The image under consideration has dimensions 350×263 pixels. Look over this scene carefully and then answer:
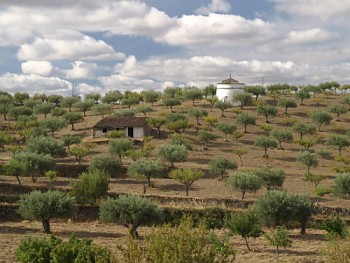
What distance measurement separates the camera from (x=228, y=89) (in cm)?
10969

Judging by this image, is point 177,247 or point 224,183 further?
point 224,183

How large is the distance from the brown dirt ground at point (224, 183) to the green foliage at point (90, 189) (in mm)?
2373

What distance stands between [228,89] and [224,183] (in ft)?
205

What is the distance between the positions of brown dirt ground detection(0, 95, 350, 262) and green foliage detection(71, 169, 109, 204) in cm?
237

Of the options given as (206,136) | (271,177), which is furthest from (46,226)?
(206,136)

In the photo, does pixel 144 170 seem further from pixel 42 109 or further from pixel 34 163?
pixel 42 109

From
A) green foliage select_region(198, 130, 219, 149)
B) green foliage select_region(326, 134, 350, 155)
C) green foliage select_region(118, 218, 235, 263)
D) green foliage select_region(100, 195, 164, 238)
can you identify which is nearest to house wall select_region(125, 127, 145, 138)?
green foliage select_region(198, 130, 219, 149)

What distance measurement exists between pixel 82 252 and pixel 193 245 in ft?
21.0

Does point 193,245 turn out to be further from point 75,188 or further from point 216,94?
point 216,94

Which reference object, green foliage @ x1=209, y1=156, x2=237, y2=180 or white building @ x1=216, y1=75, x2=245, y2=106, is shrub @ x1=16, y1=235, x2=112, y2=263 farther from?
white building @ x1=216, y1=75, x2=245, y2=106

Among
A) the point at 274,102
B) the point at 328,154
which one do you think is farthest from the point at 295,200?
the point at 274,102

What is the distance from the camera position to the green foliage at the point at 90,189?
35.7 m

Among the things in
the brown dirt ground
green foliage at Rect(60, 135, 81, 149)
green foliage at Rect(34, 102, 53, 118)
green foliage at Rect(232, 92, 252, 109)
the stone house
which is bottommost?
the brown dirt ground

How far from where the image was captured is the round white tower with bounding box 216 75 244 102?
108812mm
